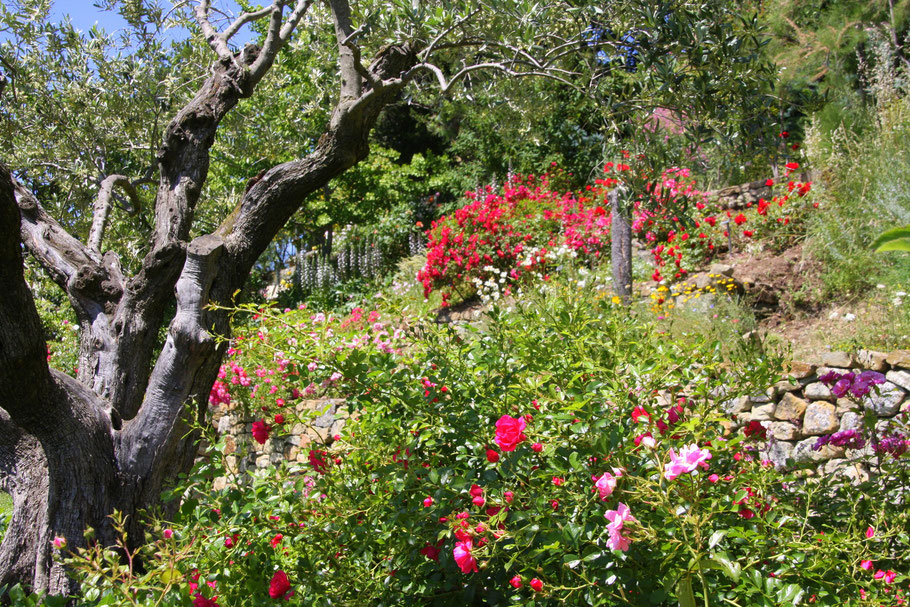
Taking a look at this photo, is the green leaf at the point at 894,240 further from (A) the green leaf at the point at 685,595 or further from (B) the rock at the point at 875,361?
(B) the rock at the point at 875,361

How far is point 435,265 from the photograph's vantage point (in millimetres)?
8281

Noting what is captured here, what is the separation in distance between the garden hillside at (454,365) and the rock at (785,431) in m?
0.02

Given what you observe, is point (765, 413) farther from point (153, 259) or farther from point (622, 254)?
point (153, 259)

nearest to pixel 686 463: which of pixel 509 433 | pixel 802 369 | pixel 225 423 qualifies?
pixel 509 433

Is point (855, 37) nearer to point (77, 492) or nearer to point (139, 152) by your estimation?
point (139, 152)

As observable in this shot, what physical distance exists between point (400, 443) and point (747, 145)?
2091 millimetres

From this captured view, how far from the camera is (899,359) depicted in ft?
12.3

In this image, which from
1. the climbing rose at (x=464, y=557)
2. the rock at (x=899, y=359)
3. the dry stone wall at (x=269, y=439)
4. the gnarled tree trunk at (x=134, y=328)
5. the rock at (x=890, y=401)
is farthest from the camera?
the dry stone wall at (x=269, y=439)

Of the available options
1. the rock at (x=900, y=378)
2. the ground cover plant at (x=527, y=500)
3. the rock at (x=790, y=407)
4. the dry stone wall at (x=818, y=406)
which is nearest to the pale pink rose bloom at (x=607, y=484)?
the ground cover plant at (x=527, y=500)

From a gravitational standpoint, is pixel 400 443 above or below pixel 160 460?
above

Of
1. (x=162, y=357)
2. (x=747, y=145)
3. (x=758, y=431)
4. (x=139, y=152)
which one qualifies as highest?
(x=139, y=152)

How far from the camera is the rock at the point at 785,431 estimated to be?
13.0 ft

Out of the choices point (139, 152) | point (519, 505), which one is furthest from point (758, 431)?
point (139, 152)

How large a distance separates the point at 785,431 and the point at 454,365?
283 cm
